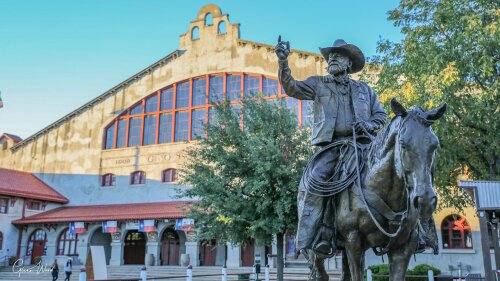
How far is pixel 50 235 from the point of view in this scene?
37562 millimetres

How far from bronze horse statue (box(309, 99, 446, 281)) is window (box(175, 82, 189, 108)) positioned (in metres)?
35.0

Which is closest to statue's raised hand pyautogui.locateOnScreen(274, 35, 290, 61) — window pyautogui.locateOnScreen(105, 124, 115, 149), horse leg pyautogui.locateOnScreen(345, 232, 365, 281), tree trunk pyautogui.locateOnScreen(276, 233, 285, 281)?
horse leg pyautogui.locateOnScreen(345, 232, 365, 281)

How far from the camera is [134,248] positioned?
124 feet

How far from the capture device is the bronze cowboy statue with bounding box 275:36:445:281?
444cm

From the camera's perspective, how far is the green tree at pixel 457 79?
1639cm

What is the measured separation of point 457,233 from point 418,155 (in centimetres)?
2740

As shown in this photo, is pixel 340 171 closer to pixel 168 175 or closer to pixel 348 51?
pixel 348 51

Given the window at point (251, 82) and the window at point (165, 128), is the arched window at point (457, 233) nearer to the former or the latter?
the window at point (251, 82)

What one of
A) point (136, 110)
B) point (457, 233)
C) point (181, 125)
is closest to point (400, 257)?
point (457, 233)

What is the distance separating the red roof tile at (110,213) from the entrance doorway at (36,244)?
160 centimetres

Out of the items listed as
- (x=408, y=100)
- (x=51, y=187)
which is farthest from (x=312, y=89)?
(x=51, y=187)

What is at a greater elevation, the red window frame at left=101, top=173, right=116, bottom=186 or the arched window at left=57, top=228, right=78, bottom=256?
the red window frame at left=101, top=173, right=116, bottom=186

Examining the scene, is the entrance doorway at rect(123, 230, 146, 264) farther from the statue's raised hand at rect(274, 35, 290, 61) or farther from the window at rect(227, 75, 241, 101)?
the statue's raised hand at rect(274, 35, 290, 61)

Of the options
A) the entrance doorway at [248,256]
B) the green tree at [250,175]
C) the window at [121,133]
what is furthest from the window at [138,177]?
the green tree at [250,175]
